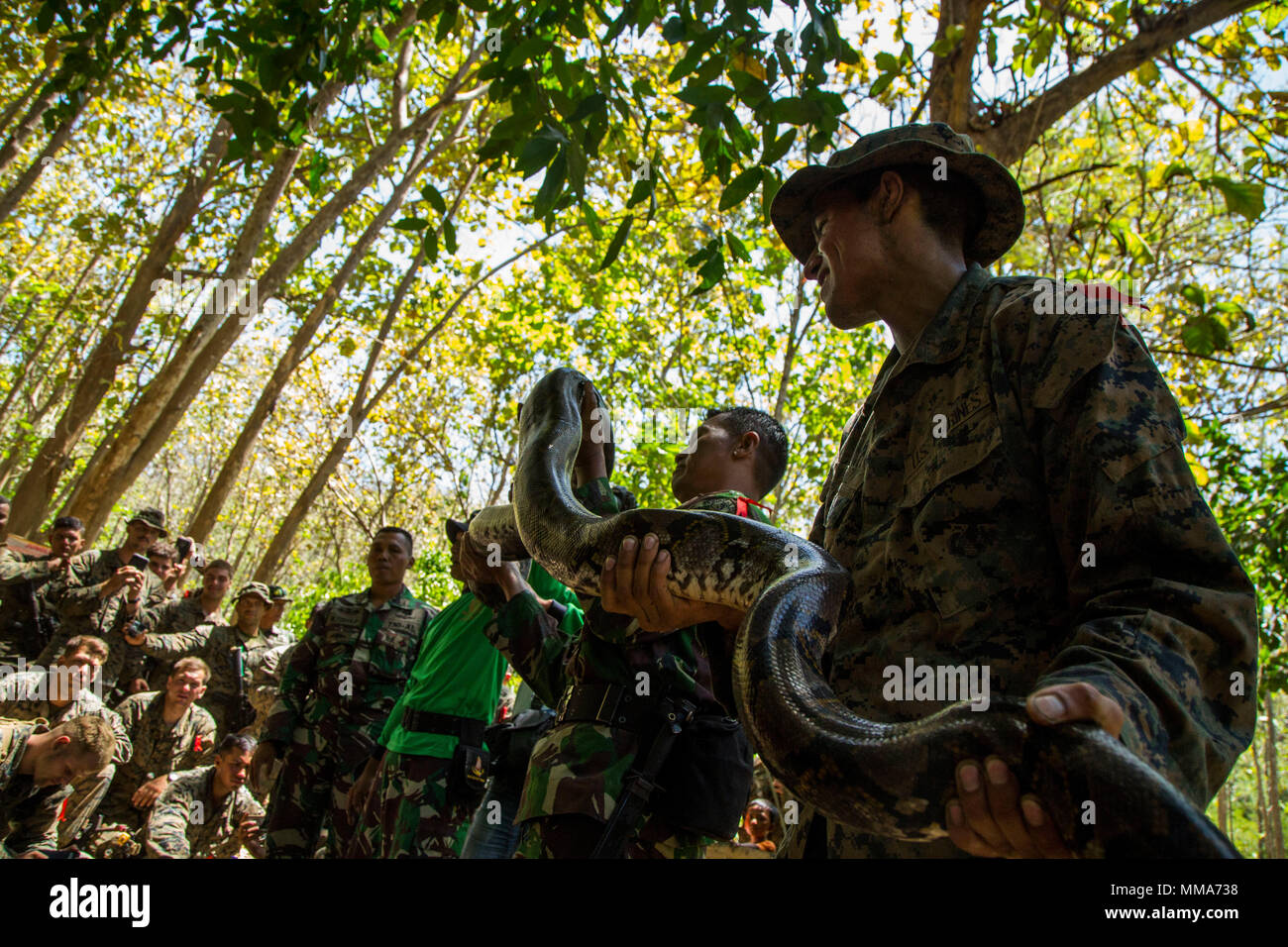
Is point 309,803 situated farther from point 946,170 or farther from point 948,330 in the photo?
point 946,170

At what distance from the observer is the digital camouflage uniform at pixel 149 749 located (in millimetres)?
7457

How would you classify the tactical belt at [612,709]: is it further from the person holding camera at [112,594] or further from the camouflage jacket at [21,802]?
the person holding camera at [112,594]

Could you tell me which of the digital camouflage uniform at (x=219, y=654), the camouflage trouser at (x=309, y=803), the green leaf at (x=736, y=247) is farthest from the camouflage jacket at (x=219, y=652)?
the green leaf at (x=736, y=247)

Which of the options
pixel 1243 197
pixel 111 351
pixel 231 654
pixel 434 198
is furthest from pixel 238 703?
pixel 1243 197

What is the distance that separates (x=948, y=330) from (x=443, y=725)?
13.5 ft

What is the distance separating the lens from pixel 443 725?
513 cm

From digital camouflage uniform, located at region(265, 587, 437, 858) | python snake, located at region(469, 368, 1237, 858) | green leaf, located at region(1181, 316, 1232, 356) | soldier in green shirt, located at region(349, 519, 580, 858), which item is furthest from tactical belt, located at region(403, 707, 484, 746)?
green leaf, located at region(1181, 316, 1232, 356)

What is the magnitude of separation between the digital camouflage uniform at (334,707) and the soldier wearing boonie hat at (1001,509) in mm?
4889

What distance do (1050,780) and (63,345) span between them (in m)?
39.0

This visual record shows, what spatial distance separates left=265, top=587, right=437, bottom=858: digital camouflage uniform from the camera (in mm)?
5961

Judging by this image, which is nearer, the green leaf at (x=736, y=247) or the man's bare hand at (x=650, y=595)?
the man's bare hand at (x=650, y=595)

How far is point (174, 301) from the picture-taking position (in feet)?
66.8

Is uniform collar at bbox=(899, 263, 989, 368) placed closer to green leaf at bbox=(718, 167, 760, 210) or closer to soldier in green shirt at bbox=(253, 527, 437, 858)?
green leaf at bbox=(718, 167, 760, 210)
